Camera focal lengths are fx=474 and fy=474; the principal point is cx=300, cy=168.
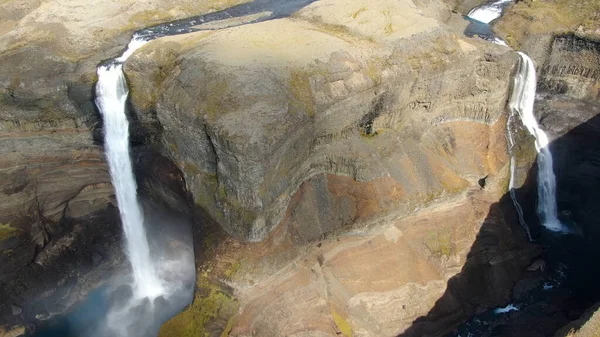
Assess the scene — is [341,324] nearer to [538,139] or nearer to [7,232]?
[538,139]

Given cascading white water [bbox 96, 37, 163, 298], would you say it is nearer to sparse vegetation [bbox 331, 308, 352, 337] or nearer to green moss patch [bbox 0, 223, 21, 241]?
green moss patch [bbox 0, 223, 21, 241]

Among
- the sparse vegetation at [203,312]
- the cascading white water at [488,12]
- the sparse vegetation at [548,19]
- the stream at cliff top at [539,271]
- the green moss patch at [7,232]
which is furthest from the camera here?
the cascading white water at [488,12]

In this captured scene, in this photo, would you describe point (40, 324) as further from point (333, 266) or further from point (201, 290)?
point (333, 266)

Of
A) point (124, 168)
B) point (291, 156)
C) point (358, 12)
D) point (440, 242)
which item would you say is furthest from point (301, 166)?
point (358, 12)

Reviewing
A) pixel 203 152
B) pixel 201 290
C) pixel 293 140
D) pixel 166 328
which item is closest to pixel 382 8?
pixel 293 140

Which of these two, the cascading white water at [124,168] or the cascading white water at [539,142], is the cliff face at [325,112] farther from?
the cascading white water at [539,142]

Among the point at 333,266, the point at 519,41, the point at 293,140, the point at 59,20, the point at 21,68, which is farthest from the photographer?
the point at 519,41

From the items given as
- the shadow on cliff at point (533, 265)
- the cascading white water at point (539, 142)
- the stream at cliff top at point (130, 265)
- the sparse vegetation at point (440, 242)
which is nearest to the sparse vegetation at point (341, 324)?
the shadow on cliff at point (533, 265)
